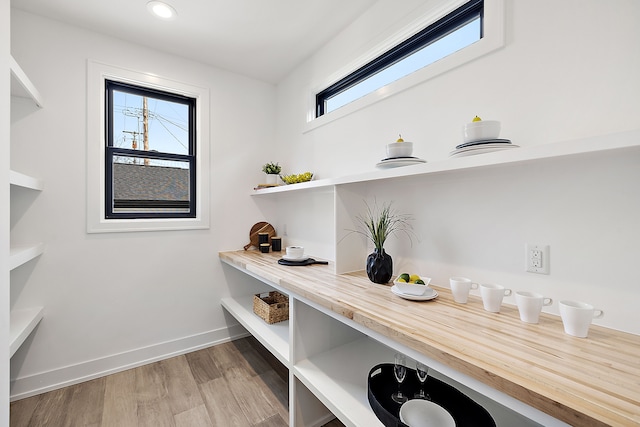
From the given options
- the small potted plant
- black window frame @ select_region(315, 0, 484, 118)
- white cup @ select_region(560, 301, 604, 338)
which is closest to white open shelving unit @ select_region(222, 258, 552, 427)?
white cup @ select_region(560, 301, 604, 338)

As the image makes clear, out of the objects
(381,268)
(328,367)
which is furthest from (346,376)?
(381,268)

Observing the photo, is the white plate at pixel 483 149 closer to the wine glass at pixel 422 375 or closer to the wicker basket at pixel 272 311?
the wine glass at pixel 422 375

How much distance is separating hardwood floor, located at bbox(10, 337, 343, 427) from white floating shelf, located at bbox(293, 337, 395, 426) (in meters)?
0.42

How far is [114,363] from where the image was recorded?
83.2 inches

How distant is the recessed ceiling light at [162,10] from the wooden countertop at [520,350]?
202 cm

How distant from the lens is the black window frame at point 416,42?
4.58 ft

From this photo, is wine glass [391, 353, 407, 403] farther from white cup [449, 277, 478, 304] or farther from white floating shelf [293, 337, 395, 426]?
white cup [449, 277, 478, 304]

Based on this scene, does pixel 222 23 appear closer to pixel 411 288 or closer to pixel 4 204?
pixel 4 204

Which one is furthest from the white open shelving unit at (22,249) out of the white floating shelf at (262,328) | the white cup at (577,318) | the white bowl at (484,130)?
the white cup at (577,318)

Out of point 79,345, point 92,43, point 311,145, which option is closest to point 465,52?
point 311,145

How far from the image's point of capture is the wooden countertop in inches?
22.6

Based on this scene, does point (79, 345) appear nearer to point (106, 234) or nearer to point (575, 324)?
point (106, 234)

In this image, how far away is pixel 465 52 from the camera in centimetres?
133

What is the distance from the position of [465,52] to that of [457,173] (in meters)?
0.57
